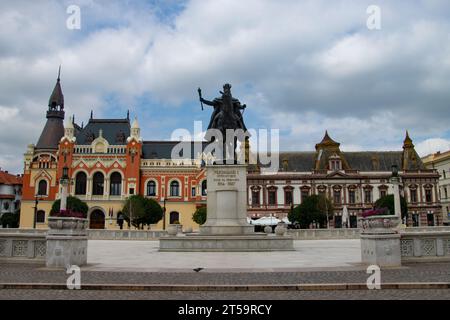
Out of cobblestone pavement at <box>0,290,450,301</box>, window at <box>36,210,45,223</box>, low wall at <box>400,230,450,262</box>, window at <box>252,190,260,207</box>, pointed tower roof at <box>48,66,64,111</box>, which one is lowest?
cobblestone pavement at <box>0,290,450,301</box>

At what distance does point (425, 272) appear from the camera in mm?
11203

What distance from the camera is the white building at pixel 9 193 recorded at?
8312 centimetres

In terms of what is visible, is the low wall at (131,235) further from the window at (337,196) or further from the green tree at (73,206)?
the window at (337,196)

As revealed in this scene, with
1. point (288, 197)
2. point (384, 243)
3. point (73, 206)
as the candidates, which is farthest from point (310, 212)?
point (384, 243)

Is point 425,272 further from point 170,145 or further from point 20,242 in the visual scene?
point 170,145

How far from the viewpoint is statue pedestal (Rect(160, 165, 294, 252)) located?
20.0 meters

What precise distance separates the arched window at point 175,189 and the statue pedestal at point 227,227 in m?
52.1

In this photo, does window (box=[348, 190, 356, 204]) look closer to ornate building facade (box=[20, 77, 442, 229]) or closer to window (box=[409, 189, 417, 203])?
ornate building facade (box=[20, 77, 442, 229])

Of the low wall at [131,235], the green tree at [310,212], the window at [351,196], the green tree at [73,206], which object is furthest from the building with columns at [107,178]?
the low wall at [131,235]

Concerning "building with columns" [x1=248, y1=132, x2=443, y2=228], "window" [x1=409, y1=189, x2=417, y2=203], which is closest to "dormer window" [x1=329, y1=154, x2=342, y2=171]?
"building with columns" [x1=248, y1=132, x2=443, y2=228]

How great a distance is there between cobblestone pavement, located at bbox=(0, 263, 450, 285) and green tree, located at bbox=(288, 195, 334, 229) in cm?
4292

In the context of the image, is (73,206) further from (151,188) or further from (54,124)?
(54,124)
